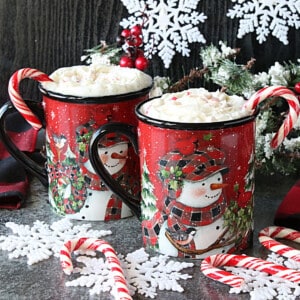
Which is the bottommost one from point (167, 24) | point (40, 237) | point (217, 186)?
point (40, 237)

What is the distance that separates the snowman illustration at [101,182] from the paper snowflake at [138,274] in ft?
0.34

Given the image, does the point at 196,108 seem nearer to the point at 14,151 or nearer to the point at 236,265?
the point at 236,265

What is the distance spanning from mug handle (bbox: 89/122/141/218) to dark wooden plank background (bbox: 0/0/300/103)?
358mm

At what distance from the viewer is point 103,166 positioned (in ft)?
2.92

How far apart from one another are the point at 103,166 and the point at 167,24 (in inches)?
15.3

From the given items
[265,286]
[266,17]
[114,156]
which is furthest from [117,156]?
[266,17]

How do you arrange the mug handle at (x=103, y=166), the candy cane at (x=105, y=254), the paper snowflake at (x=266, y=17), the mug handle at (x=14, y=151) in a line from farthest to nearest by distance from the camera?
1. the paper snowflake at (x=266, y=17)
2. the mug handle at (x=14, y=151)
3. the mug handle at (x=103, y=166)
4. the candy cane at (x=105, y=254)

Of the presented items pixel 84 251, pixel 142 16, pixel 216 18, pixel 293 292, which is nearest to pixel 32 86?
pixel 142 16

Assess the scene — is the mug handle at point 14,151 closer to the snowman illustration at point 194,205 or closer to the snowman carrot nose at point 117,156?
the snowman carrot nose at point 117,156

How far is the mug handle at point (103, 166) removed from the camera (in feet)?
2.84

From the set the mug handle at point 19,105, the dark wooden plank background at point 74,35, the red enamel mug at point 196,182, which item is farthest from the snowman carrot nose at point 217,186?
the dark wooden plank background at point 74,35

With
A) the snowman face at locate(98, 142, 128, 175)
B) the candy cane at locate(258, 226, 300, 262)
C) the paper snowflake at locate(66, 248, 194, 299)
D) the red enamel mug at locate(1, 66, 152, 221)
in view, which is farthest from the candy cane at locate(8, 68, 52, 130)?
the candy cane at locate(258, 226, 300, 262)

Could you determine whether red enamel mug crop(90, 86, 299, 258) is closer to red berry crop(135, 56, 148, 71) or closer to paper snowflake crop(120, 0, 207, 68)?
red berry crop(135, 56, 148, 71)

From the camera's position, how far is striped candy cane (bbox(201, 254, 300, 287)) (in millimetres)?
780
